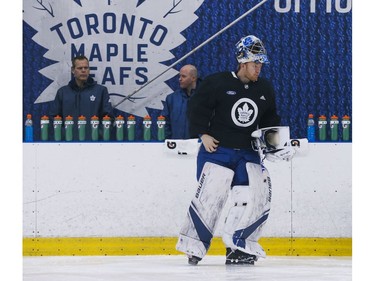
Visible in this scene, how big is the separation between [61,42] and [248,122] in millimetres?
2270

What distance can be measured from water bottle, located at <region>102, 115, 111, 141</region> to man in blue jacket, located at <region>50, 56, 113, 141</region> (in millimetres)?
281

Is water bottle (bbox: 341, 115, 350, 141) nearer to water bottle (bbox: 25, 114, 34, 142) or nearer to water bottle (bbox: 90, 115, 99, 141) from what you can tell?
water bottle (bbox: 90, 115, 99, 141)

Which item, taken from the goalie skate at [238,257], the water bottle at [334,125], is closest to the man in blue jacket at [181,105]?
the water bottle at [334,125]

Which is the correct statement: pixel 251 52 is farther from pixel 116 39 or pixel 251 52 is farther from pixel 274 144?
pixel 116 39

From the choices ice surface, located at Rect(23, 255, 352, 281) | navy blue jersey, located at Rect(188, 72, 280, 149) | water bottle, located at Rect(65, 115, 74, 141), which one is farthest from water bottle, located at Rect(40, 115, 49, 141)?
navy blue jersey, located at Rect(188, 72, 280, 149)

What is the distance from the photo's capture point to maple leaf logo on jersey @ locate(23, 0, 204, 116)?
8.73 m

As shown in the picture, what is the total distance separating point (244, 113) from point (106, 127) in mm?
1253

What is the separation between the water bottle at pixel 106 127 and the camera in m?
7.82

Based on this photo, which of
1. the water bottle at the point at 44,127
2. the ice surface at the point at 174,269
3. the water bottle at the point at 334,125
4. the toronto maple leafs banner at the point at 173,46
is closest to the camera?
the ice surface at the point at 174,269

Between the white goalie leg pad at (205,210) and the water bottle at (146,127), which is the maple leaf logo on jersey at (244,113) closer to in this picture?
the white goalie leg pad at (205,210)

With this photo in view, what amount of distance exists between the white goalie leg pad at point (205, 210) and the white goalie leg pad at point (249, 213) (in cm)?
10

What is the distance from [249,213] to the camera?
699 cm
